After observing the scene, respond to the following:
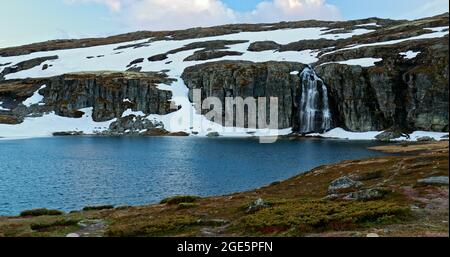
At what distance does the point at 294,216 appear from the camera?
27.6 m

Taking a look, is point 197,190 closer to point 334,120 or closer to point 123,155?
point 123,155

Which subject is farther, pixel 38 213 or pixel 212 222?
pixel 38 213

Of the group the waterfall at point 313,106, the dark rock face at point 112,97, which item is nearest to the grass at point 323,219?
the waterfall at point 313,106

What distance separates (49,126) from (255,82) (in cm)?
8871

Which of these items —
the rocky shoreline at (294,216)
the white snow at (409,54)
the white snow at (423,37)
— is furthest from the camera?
the white snow at (423,37)

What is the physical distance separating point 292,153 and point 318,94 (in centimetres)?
6831

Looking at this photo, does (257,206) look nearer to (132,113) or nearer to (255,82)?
(255,82)

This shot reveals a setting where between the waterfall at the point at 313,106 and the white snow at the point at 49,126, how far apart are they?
81433mm

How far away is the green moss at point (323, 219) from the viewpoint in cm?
2497

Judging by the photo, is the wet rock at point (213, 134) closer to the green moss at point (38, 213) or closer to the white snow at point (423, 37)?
the white snow at point (423, 37)

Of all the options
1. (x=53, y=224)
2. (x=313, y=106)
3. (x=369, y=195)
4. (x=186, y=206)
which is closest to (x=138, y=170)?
(x=186, y=206)

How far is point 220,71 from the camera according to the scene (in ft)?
606

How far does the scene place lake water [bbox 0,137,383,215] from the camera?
185 ft
